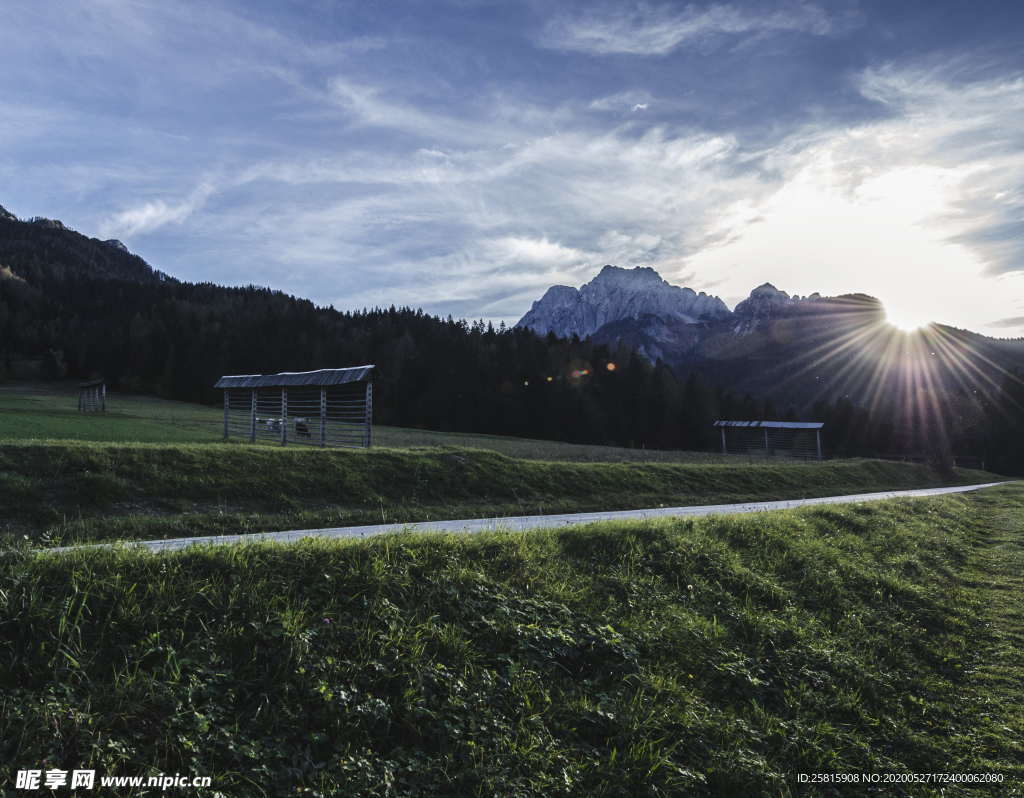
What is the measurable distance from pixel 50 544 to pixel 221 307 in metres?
115

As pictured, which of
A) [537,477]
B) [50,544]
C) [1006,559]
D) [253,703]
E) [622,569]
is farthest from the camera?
[537,477]

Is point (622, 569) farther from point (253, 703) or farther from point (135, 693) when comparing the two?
point (135, 693)

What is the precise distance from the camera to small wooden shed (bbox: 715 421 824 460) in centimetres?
6662

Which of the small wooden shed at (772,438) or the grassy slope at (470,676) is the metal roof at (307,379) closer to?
the grassy slope at (470,676)

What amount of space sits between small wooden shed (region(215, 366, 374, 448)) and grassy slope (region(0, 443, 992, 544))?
865 centimetres

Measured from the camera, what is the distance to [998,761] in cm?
504

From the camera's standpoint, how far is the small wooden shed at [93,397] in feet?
170

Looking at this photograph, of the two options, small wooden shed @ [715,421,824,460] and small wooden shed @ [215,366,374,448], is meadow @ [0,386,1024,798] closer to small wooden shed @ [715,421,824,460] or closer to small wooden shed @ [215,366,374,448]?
small wooden shed @ [215,366,374,448]

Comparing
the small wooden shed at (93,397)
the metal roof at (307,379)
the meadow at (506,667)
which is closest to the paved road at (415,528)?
the meadow at (506,667)

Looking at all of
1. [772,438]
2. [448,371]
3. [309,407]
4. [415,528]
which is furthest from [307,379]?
[772,438]

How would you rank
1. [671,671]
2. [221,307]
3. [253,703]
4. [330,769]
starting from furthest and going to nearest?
[221,307]
[671,671]
[253,703]
[330,769]

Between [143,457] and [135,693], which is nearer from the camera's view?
[135,693]

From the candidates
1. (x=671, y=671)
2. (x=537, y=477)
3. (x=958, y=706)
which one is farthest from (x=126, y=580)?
(x=537, y=477)

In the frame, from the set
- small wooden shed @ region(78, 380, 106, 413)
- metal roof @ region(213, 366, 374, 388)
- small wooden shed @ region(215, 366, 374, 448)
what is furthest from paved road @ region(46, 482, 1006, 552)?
small wooden shed @ region(78, 380, 106, 413)
